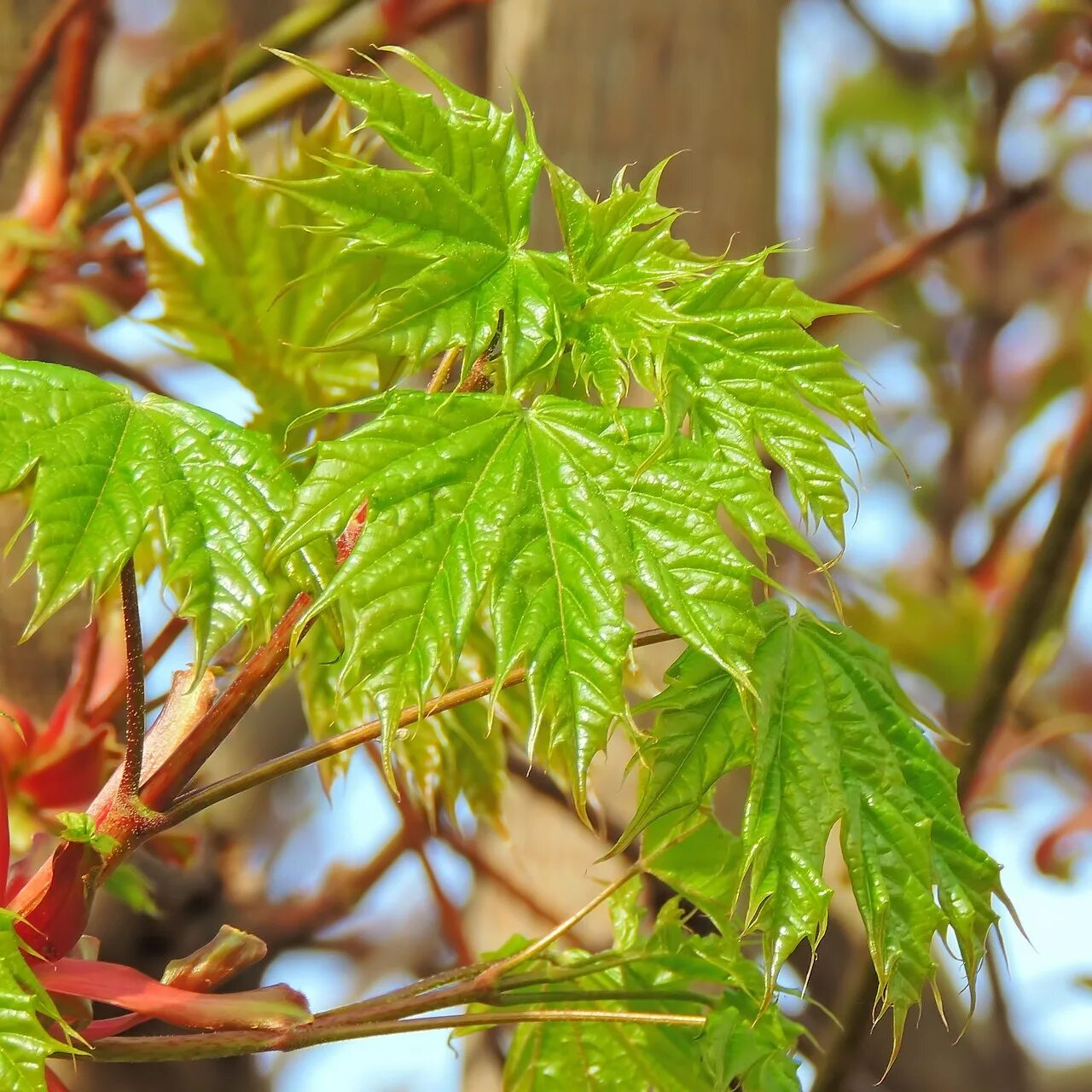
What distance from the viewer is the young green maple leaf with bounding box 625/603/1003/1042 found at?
18.9 inches

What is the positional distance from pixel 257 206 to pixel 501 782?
0.40m

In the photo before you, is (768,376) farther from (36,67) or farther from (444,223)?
(36,67)

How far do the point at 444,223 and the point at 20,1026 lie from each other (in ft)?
1.07

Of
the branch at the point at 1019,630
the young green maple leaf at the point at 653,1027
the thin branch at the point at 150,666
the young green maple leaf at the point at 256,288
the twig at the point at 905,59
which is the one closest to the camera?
the young green maple leaf at the point at 653,1027

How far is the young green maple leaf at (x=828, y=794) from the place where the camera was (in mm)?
480

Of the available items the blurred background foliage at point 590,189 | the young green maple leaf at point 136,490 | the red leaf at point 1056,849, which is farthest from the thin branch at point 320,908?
the young green maple leaf at point 136,490

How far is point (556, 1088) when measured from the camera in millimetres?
645

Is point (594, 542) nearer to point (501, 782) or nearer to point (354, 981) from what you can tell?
point (501, 782)

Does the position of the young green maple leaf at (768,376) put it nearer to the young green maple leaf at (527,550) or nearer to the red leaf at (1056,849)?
the young green maple leaf at (527,550)

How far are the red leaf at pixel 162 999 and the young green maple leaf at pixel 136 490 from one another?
139 millimetres

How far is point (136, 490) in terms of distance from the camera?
464 mm

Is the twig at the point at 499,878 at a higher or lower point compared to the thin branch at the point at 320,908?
higher

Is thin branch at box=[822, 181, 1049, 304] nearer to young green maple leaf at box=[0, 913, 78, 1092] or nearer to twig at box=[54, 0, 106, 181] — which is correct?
twig at box=[54, 0, 106, 181]

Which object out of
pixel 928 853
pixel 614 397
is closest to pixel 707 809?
pixel 928 853
